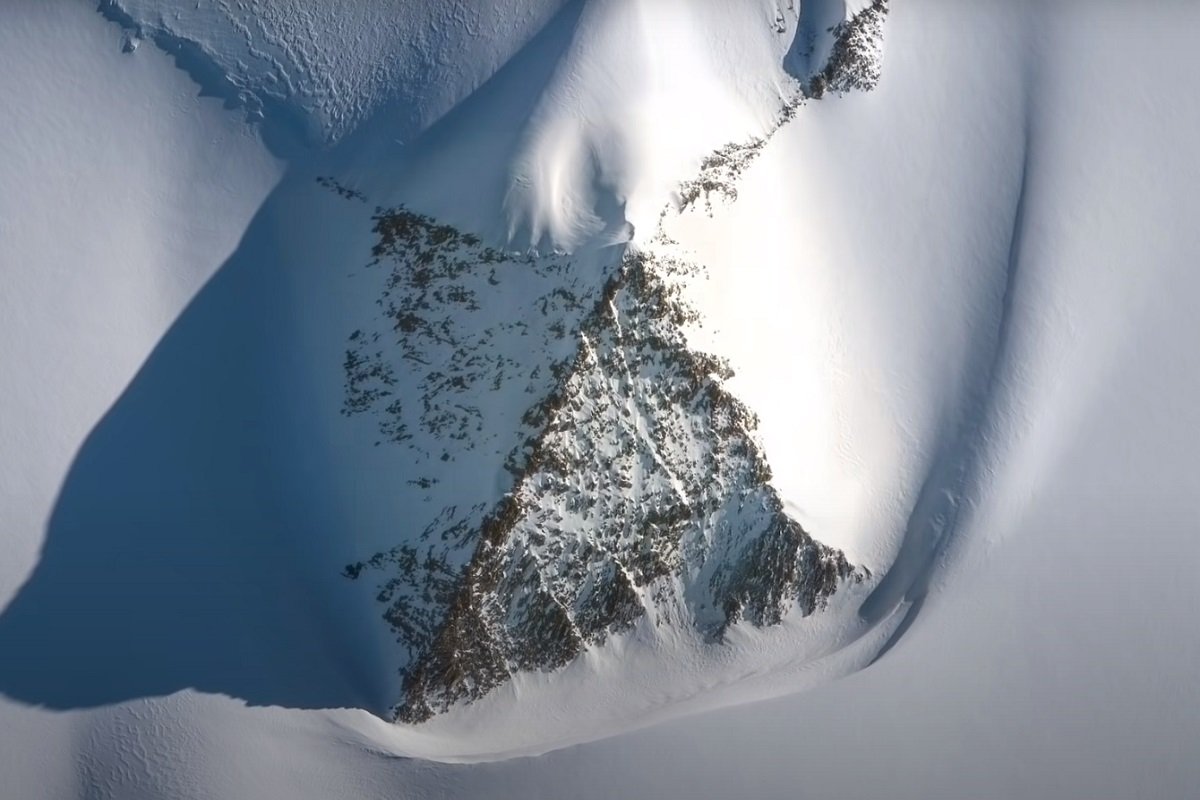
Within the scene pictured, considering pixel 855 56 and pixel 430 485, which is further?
pixel 855 56

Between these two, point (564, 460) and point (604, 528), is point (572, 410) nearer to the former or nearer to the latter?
point (564, 460)

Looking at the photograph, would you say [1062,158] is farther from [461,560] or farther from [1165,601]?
[461,560]

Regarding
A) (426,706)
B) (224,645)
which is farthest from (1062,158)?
(224,645)

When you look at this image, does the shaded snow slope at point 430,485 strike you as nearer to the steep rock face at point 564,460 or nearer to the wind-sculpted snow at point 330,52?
the steep rock face at point 564,460

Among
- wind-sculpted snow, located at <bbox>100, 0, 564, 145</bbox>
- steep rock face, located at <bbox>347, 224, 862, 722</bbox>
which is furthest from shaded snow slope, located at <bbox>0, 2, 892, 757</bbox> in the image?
wind-sculpted snow, located at <bbox>100, 0, 564, 145</bbox>

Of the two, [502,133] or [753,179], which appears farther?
[753,179]

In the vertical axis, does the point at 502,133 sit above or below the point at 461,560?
above

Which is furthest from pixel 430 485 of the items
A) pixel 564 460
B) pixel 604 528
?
pixel 604 528

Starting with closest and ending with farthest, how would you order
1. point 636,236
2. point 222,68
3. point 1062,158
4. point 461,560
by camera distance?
point 636,236, point 461,560, point 222,68, point 1062,158
